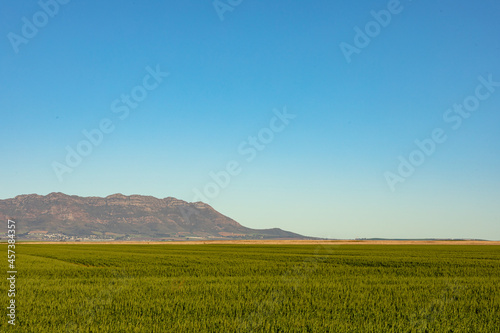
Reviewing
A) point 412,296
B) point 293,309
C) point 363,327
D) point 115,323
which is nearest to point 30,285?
point 115,323

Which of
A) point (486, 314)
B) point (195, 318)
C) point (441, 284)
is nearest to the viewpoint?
point (195, 318)

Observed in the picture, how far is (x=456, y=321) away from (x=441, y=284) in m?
9.06

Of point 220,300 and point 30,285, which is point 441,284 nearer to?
point 220,300

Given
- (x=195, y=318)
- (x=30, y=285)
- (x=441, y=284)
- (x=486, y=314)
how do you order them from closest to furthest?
(x=195, y=318), (x=486, y=314), (x=30, y=285), (x=441, y=284)

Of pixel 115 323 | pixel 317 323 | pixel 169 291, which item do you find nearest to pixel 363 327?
pixel 317 323

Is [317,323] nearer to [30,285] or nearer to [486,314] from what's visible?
[486,314]

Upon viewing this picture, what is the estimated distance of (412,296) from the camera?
50.6 ft

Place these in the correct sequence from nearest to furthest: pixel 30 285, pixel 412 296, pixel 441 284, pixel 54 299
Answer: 1. pixel 54 299
2. pixel 412 296
3. pixel 30 285
4. pixel 441 284

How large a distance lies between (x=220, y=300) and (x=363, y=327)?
218 inches

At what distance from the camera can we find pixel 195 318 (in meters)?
11.0

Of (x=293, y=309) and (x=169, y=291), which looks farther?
(x=169, y=291)

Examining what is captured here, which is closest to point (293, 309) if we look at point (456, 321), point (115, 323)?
point (456, 321)

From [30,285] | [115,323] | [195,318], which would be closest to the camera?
[115,323]

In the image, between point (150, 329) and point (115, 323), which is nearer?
point (150, 329)
